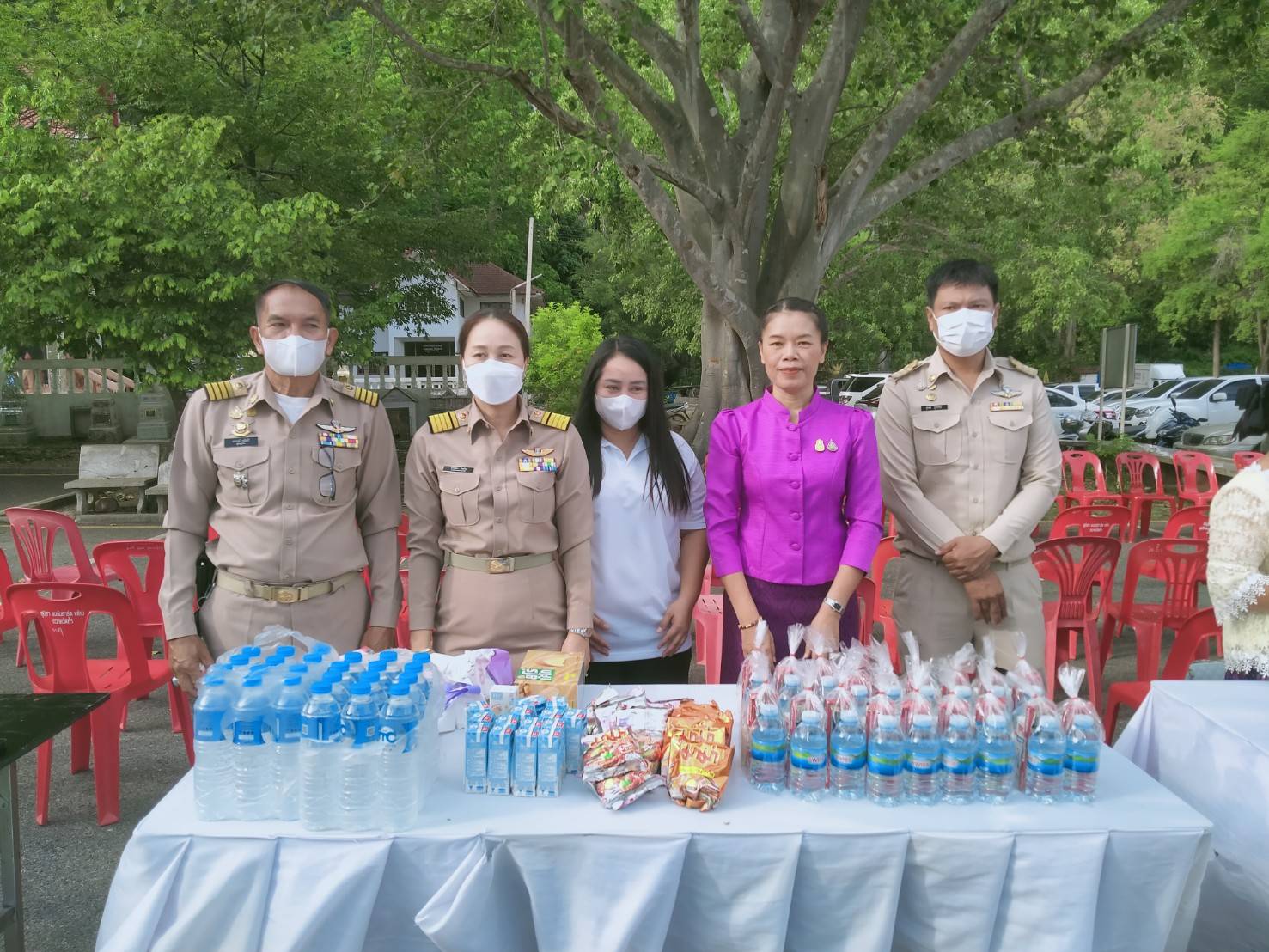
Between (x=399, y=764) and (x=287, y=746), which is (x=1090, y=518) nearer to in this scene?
(x=399, y=764)

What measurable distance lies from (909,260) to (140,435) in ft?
45.5

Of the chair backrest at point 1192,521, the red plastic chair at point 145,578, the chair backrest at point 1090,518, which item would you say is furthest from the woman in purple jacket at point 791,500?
the chair backrest at point 1090,518

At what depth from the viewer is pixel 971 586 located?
312 cm

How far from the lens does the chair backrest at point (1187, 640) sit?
365 cm

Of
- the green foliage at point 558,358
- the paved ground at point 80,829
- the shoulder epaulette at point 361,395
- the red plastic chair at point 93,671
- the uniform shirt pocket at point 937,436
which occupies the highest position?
the green foliage at point 558,358

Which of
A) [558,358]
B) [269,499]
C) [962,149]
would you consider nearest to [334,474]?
[269,499]

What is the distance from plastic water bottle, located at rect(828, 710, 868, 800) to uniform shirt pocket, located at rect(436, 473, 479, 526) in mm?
1264

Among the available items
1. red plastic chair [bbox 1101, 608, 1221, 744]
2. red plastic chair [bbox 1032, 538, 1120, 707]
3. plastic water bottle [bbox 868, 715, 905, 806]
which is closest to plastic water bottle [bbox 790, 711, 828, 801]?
plastic water bottle [bbox 868, 715, 905, 806]

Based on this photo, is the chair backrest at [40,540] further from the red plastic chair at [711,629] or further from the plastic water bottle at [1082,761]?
the plastic water bottle at [1082,761]

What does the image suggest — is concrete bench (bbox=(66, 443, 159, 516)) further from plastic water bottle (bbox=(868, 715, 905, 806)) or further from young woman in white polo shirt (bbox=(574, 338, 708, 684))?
plastic water bottle (bbox=(868, 715, 905, 806))

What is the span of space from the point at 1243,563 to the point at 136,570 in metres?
4.76

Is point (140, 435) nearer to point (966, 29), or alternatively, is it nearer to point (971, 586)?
point (966, 29)

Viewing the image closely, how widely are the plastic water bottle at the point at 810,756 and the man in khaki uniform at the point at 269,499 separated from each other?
148cm

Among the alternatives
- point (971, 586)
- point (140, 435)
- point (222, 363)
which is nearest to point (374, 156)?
point (222, 363)
